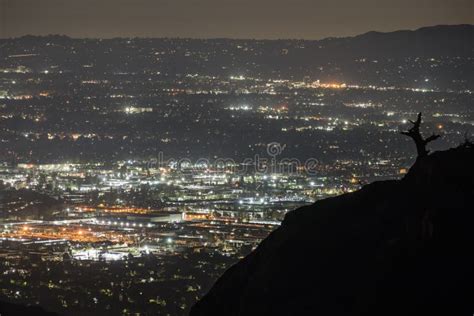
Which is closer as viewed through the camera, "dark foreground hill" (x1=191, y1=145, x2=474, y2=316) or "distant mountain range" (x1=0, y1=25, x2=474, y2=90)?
"dark foreground hill" (x1=191, y1=145, x2=474, y2=316)

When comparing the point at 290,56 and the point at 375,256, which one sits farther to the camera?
the point at 290,56

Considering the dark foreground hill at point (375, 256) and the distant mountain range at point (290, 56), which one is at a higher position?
the distant mountain range at point (290, 56)

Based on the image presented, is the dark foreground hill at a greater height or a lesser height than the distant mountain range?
lesser

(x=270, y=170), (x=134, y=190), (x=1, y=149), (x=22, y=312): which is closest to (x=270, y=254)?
(x=22, y=312)

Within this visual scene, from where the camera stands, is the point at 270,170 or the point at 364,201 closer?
the point at 364,201

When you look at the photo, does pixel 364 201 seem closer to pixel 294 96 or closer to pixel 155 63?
pixel 294 96

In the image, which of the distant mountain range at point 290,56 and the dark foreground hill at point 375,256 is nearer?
the dark foreground hill at point 375,256

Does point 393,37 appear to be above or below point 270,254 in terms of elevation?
above

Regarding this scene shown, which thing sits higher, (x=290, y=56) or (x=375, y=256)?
(x=290, y=56)
